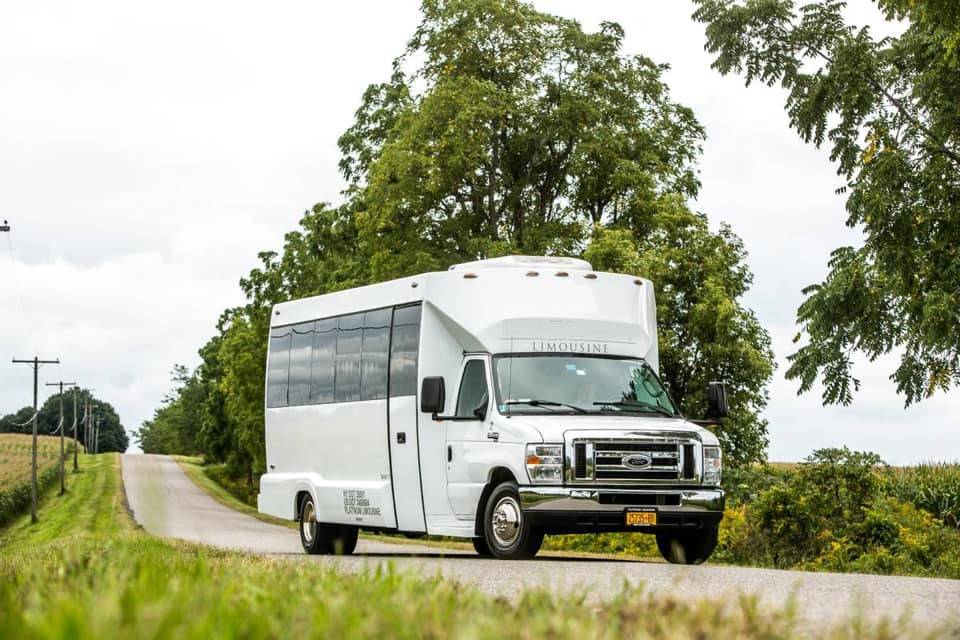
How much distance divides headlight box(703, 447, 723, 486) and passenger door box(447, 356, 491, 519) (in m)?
2.44

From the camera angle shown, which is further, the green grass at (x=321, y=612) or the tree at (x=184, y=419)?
the tree at (x=184, y=419)

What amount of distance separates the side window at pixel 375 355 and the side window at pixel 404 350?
7.9 inches

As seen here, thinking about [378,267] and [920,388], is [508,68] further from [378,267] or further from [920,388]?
[920,388]

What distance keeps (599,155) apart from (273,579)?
33751 millimetres

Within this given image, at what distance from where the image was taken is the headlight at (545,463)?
15.1 m

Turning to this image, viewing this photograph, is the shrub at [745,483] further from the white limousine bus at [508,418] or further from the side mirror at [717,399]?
the white limousine bus at [508,418]

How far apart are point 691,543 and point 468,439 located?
2.81 metres

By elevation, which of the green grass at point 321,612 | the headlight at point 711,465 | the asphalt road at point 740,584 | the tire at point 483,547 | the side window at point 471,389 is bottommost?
the tire at point 483,547

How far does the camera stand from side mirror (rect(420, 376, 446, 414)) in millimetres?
16281

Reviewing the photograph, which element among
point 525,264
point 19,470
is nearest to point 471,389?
point 525,264

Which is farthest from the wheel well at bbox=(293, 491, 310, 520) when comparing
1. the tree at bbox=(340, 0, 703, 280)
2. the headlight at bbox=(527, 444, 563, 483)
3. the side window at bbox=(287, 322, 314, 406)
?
the tree at bbox=(340, 0, 703, 280)

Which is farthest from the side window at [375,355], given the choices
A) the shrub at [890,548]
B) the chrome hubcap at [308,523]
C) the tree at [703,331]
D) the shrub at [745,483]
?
the tree at [703,331]

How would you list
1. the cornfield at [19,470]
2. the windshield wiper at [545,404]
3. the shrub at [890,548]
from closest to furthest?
the windshield wiper at [545,404]
the shrub at [890,548]
the cornfield at [19,470]

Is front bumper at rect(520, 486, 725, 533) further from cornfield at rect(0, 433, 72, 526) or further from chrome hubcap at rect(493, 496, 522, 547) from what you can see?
cornfield at rect(0, 433, 72, 526)
